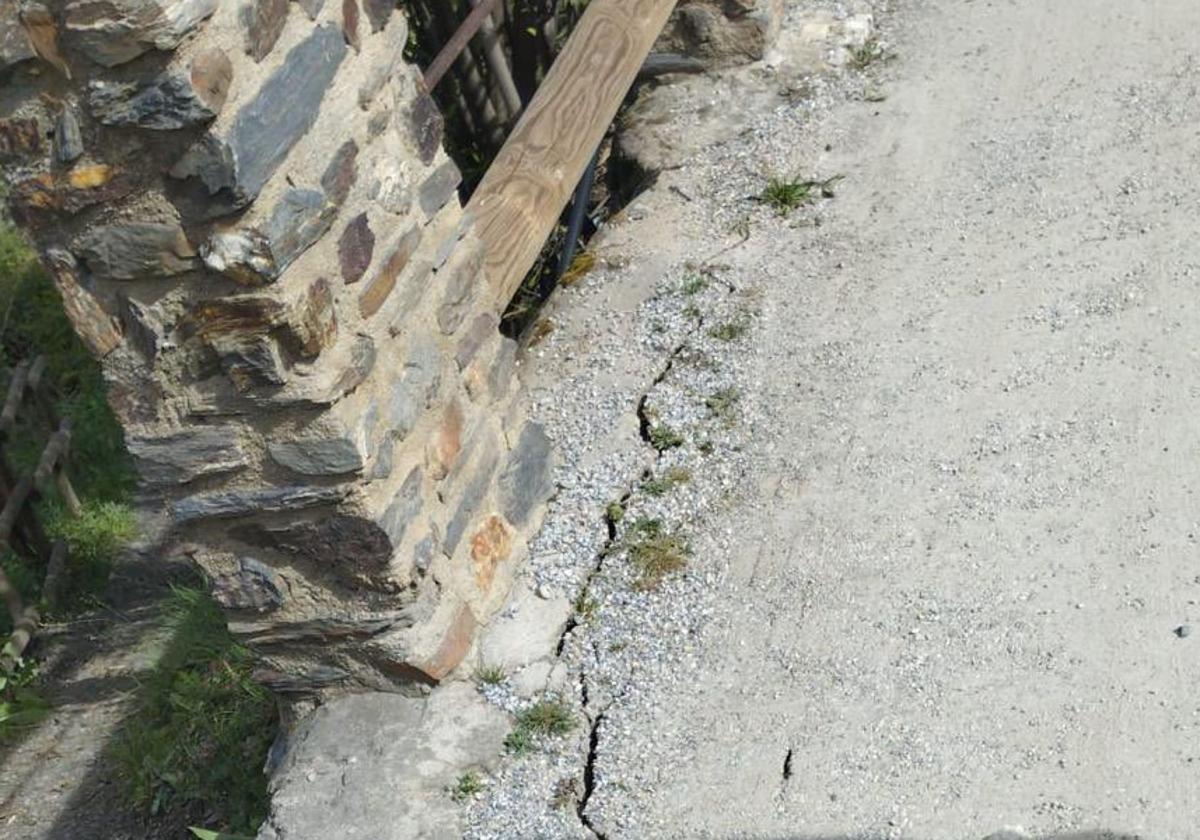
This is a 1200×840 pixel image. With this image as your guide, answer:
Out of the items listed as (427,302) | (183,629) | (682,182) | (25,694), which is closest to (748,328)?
(682,182)

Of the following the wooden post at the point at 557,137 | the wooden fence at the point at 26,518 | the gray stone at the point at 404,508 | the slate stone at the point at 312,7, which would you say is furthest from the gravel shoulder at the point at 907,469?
the wooden fence at the point at 26,518

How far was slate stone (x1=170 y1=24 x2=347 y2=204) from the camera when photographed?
99.0 inches

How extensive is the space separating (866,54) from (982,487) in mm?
1907

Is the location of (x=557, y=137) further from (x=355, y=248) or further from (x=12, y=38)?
(x=12, y=38)

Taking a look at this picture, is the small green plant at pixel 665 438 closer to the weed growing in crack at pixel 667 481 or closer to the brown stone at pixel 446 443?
the weed growing in crack at pixel 667 481

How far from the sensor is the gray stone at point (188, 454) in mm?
2838

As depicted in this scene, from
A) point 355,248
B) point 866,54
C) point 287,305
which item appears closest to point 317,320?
point 287,305

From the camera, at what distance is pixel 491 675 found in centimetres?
323

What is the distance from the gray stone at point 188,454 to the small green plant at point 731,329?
4.59ft

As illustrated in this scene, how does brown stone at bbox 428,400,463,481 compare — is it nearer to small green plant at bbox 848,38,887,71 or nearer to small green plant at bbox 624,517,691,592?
small green plant at bbox 624,517,691,592

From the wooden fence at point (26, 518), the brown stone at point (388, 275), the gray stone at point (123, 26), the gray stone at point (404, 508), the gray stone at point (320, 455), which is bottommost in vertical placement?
the wooden fence at point (26, 518)

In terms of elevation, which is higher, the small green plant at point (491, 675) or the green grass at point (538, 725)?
the small green plant at point (491, 675)

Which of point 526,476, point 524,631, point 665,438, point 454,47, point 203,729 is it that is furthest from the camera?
point 454,47

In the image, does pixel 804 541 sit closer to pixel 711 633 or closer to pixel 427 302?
pixel 711 633
